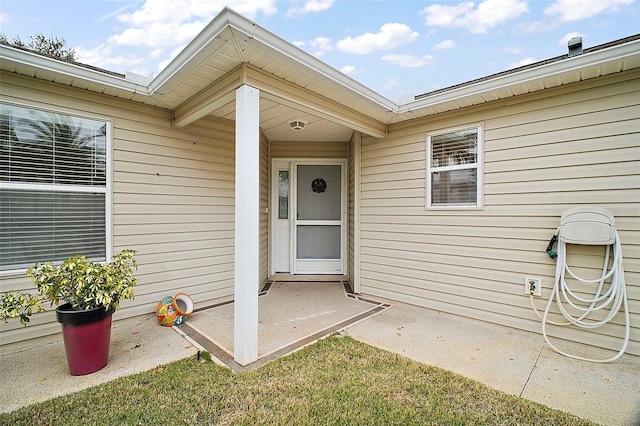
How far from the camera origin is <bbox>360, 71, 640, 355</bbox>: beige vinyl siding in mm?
2654

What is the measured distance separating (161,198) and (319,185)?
9.34 feet

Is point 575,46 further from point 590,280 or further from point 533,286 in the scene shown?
point 533,286

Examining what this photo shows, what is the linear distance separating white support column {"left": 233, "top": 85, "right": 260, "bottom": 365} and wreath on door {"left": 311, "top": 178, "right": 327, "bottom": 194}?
3182mm

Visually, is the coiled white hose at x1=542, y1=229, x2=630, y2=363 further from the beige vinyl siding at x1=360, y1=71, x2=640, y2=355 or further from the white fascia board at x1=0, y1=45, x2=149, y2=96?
the white fascia board at x1=0, y1=45, x2=149, y2=96

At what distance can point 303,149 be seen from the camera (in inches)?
217

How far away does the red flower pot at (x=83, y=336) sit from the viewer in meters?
2.19

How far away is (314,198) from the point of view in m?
5.66

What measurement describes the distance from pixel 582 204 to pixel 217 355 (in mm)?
3764

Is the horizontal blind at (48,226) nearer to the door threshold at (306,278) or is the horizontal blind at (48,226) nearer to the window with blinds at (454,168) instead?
the door threshold at (306,278)

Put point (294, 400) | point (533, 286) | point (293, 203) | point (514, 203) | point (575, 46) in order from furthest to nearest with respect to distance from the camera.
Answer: point (293, 203) → point (514, 203) → point (533, 286) → point (575, 46) → point (294, 400)

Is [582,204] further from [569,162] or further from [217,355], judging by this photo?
[217,355]

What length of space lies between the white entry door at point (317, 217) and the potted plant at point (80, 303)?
349cm

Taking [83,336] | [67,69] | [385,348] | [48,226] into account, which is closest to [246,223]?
[83,336]

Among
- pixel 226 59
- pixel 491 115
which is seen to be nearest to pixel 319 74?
pixel 226 59
